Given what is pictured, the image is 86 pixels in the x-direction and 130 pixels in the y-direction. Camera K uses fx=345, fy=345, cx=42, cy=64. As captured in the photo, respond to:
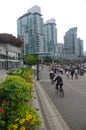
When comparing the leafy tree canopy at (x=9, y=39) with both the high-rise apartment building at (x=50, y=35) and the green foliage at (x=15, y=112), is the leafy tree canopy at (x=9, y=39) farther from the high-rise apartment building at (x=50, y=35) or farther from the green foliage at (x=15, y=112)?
the green foliage at (x=15, y=112)

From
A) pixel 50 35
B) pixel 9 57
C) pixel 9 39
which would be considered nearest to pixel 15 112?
pixel 9 57

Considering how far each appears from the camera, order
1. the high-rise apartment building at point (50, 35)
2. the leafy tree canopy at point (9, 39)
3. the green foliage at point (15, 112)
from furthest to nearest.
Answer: the high-rise apartment building at point (50, 35) → the leafy tree canopy at point (9, 39) → the green foliage at point (15, 112)

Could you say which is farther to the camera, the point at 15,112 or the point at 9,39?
the point at 9,39

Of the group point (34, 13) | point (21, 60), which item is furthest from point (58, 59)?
point (34, 13)

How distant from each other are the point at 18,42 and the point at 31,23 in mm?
37867

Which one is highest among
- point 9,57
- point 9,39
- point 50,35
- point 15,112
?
point 50,35

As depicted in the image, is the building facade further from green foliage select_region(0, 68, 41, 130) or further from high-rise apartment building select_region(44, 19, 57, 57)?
green foliage select_region(0, 68, 41, 130)

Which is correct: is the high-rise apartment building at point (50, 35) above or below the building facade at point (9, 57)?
above

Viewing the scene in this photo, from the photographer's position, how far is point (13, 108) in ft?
23.1

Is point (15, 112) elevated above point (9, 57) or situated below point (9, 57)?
above

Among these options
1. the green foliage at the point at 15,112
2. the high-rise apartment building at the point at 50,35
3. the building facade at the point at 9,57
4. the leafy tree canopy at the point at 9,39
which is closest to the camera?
the green foliage at the point at 15,112

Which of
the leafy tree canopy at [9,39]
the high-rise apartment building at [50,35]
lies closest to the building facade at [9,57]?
the leafy tree canopy at [9,39]

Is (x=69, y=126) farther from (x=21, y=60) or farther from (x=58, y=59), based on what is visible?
(x=58, y=59)

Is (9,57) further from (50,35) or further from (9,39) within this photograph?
(50,35)
